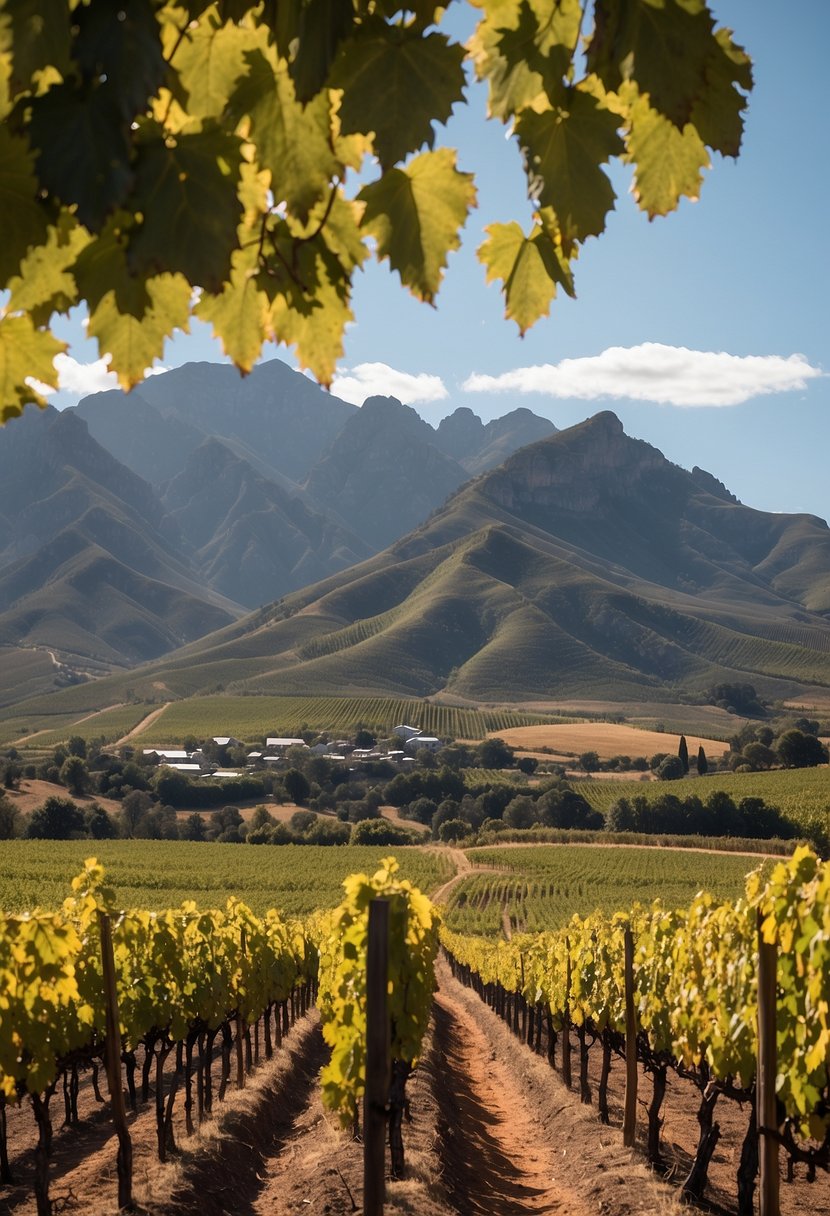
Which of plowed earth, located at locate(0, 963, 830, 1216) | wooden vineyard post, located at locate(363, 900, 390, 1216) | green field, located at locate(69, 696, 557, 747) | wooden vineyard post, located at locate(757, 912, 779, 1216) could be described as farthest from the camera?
green field, located at locate(69, 696, 557, 747)

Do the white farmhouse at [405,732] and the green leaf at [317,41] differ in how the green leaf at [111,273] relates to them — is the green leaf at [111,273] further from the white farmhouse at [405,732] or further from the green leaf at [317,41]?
the white farmhouse at [405,732]

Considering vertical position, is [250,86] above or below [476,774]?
above

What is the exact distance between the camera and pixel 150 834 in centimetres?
7181

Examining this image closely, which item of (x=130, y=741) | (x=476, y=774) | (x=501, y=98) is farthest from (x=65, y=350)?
(x=130, y=741)

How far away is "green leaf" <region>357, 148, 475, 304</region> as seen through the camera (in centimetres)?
118

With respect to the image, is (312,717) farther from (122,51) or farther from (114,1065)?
(122,51)

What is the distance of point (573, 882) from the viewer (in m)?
51.6

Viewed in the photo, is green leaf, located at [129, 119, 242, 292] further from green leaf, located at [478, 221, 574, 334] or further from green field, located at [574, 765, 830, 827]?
green field, located at [574, 765, 830, 827]

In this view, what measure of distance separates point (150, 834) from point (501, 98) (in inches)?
2971

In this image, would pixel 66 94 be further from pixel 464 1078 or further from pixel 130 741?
pixel 130 741

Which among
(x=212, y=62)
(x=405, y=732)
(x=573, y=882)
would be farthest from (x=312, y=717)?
(x=212, y=62)

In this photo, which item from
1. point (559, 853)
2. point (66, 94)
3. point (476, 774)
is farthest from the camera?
point (476, 774)

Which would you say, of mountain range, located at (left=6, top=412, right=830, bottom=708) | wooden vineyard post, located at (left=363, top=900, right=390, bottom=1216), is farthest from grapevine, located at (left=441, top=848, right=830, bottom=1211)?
mountain range, located at (left=6, top=412, right=830, bottom=708)

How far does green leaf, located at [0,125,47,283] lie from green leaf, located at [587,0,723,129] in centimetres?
65
